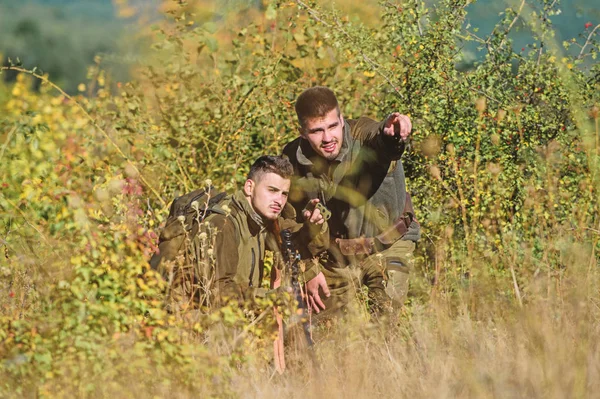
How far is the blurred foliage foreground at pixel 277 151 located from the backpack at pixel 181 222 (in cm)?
22

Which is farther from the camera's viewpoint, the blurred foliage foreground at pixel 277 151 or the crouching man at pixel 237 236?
the crouching man at pixel 237 236

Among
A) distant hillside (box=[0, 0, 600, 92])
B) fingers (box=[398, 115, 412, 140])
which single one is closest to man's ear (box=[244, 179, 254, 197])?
fingers (box=[398, 115, 412, 140])

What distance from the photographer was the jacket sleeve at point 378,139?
5.79 metres

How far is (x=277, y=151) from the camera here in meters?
7.70

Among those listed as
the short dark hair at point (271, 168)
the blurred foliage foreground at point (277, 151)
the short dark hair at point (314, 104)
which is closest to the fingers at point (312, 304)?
the blurred foliage foreground at point (277, 151)

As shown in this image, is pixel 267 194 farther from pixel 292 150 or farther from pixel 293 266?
pixel 292 150

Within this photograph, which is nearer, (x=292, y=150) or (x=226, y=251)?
(x=226, y=251)

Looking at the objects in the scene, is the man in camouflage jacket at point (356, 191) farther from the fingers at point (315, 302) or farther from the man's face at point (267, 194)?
the man's face at point (267, 194)

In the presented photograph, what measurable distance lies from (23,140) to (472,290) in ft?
8.00

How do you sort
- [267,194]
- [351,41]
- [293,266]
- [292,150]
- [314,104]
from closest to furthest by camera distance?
[293,266], [267,194], [314,104], [292,150], [351,41]

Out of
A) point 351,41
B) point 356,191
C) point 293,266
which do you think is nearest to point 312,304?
point 293,266

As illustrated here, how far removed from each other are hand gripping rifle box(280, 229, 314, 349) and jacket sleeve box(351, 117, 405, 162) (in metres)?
0.83

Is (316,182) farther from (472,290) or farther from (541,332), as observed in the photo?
(541,332)

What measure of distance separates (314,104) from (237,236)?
4.08ft
